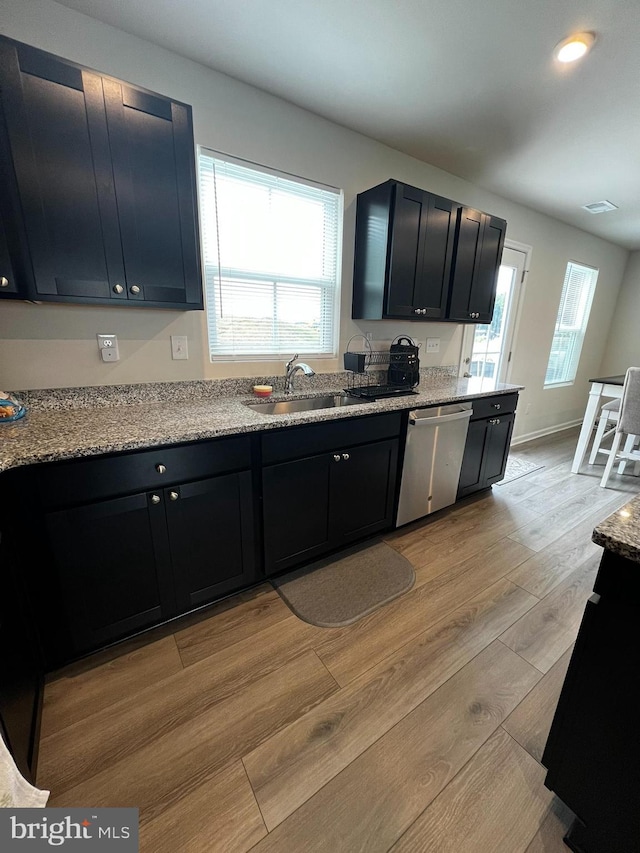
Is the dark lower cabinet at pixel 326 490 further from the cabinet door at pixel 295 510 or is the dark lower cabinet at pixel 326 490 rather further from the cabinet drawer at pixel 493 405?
the cabinet drawer at pixel 493 405

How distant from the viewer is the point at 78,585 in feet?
4.33

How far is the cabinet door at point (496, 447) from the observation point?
9.23 ft

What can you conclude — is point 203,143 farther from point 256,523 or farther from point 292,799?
point 292,799

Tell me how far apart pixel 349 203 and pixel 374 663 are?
8.99 ft

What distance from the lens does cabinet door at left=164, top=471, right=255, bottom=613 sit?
1.49 metres

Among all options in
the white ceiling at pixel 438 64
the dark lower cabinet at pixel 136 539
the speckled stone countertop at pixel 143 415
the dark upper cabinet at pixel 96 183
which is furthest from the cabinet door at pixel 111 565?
the white ceiling at pixel 438 64

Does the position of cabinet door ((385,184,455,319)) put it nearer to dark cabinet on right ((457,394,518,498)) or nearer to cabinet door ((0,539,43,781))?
dark cabinet on right ((457,394,518,498))

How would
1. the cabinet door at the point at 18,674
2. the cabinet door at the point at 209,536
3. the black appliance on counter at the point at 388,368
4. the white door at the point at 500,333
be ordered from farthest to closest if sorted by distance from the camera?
the white door at the point at 500,333 < the black appliance on counter at the point at 388,368 < the cabinet door at the point at 209,536 < the cabinet door at the point at 18,674

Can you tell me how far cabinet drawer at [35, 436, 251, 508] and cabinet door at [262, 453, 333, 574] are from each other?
0.73 feet

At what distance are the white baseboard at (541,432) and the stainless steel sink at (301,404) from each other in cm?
309

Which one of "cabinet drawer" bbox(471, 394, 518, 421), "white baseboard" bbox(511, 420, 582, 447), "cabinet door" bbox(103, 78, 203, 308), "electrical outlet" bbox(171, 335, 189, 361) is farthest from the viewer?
"white baseboard" bbox(511, 420, 582, 447)

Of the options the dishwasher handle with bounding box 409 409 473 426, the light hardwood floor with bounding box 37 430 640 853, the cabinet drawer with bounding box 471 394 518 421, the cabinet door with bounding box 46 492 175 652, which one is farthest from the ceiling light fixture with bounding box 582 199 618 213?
the cabinet door with bounding box 46 492 175 652

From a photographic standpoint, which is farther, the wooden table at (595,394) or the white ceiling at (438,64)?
the wooden table at (595,394)

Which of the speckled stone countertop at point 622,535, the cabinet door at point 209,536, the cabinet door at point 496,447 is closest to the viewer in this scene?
the speckled stone countertop at point 622,535
